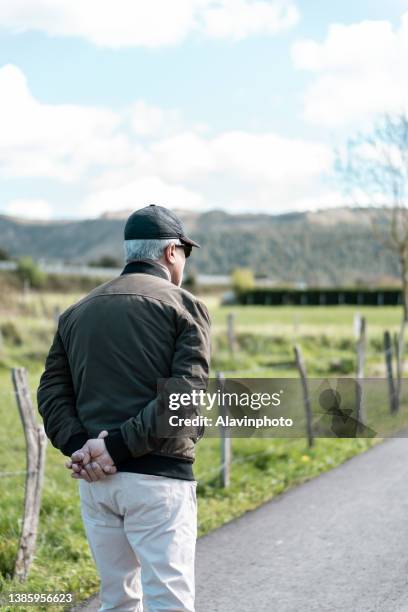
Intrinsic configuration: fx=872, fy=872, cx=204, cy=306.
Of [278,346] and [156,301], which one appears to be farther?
[278,346]

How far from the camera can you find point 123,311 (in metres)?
3.61

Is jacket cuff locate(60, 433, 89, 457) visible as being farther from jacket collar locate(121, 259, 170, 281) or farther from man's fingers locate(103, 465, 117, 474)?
jacket collar locate(121, 259, 170, 281)

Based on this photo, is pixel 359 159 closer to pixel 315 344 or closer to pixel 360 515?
pixel 315 344

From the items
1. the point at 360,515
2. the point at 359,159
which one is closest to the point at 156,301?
the point at 360,515

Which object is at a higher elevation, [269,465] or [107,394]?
[107,394]

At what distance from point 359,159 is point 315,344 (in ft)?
46.1

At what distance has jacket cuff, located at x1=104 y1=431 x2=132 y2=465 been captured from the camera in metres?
3.52

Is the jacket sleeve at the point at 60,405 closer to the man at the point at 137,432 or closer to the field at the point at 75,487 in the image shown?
the man at the point at 137,432

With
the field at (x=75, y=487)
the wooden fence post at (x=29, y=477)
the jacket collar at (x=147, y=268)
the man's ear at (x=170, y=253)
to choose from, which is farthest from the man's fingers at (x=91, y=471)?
the wooden fence post at (x=29, y=477)

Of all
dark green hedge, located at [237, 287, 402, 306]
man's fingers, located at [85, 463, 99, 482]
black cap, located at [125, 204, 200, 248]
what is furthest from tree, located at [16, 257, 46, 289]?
man's fingers, located at [85, 463, 99, 482]

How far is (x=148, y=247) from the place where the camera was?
12.5 ft

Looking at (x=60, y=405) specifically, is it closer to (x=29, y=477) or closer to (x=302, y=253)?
(x=29, y=477)

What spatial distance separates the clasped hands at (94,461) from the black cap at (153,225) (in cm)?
87

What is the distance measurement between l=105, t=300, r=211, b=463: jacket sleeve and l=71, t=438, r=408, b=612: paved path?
219 centimetres
